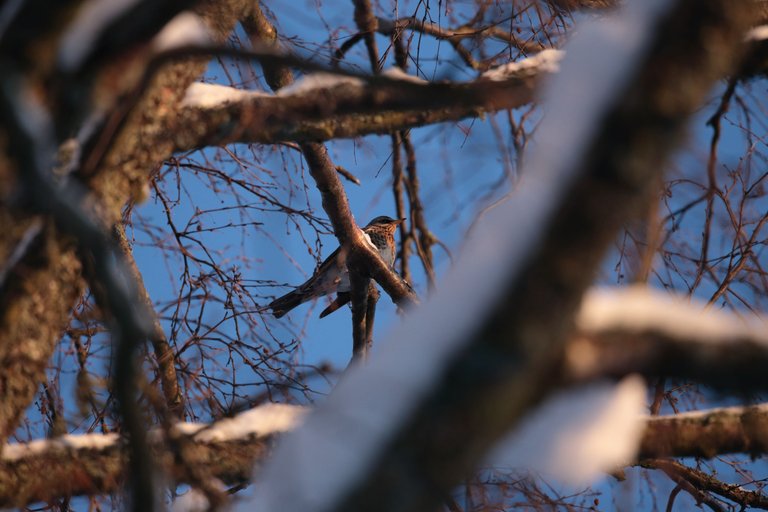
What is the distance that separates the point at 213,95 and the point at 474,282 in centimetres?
130

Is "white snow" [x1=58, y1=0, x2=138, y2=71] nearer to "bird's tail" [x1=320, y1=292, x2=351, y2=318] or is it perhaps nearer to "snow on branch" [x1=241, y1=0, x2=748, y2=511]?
"snow on branch" [x1=241, y1=0, x2=748, y2=511]

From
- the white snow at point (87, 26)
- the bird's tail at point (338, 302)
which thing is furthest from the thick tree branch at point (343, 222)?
the white snow at point (87, 26)

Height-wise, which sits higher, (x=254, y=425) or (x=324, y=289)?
(x=324, y=289)

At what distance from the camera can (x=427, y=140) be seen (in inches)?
91.4

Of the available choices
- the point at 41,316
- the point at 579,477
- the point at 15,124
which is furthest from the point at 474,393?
the point at 41,316

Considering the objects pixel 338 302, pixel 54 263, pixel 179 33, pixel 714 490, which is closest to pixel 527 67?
pixel 179 33

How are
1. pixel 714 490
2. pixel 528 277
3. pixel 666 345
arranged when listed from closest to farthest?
1. pixel 528 277
2. pixel 666 345
3. pixel 714 490

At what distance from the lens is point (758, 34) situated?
1.96 metres

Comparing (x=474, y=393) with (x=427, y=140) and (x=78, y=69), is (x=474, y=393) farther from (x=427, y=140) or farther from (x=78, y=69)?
(x=427, y=140)

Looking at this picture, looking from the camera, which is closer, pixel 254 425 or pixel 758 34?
pixel 758 34

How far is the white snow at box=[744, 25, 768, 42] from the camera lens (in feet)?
6.35

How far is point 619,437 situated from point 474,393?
14.3 inches

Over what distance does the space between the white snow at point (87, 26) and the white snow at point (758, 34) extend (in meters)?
1.59

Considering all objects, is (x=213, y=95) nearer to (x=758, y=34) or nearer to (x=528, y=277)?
(x=528, y=277)
